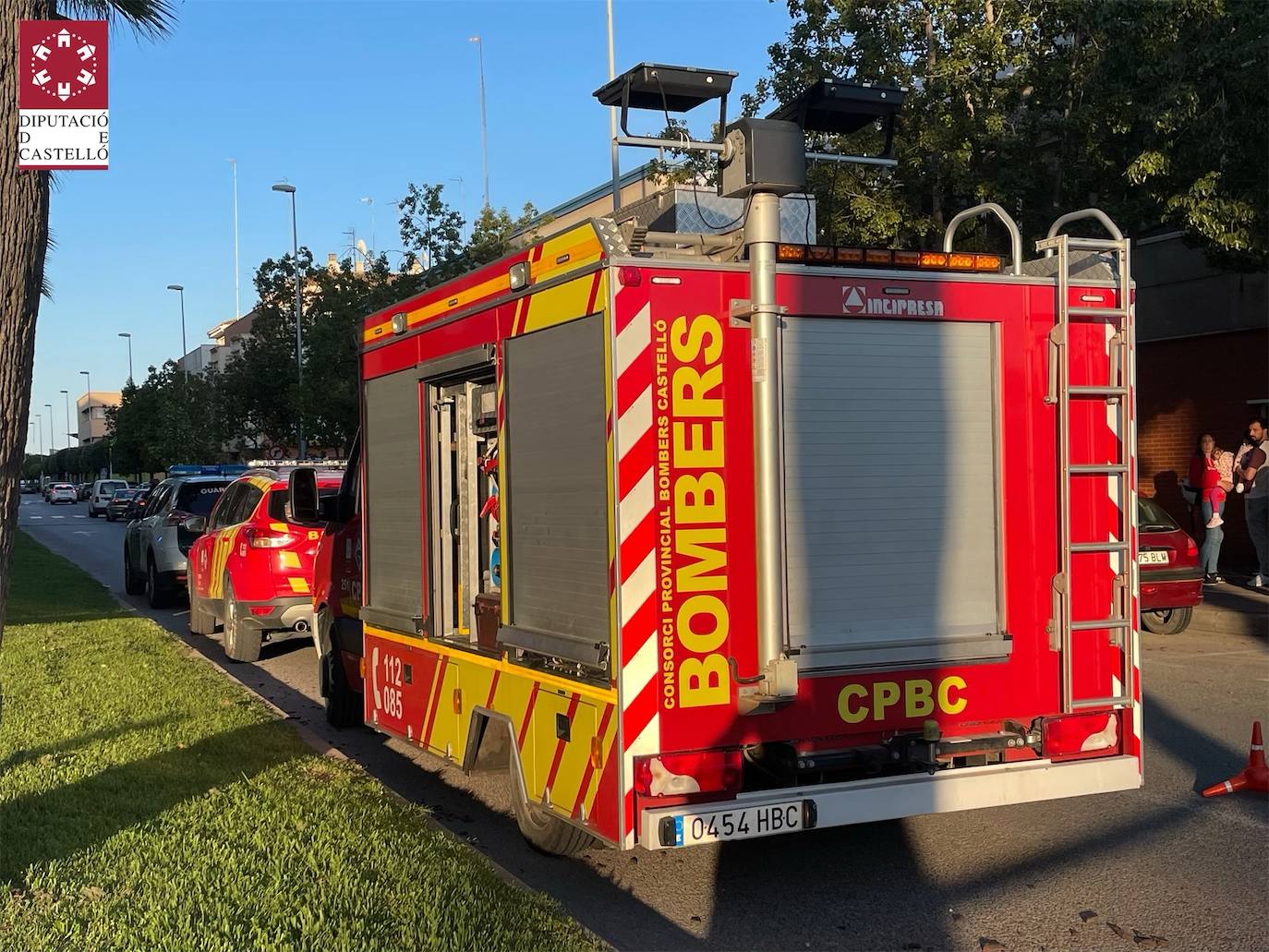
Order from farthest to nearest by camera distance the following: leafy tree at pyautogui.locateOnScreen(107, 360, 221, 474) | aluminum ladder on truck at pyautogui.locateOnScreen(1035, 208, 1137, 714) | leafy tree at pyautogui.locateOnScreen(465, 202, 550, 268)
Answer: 1. leafy tree at pyautogui.locateOnScreen(107, 360, 221, 474)
2. leafy tree at pyautogui.locateOnScreen(465, 202, 550, 268)
3. aluminum ladder on truck at pyautogui.locateOnScreen(1035, 208, 1137, 714)

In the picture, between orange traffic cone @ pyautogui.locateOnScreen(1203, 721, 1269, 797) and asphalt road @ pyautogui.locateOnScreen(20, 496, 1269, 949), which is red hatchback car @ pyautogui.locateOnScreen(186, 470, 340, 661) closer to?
asphalt road @ pyautogui.locateOnScreen(20, 496, 1269, 949)

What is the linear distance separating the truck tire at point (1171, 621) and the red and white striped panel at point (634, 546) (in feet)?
31.3

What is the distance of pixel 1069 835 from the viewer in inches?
243

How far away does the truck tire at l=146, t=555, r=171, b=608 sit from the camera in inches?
683

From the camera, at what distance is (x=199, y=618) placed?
14.5 metres

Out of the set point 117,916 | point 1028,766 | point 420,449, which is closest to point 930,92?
point 420,449

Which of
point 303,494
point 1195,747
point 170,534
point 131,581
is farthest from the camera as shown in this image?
point 131,581

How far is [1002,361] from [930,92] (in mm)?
10660

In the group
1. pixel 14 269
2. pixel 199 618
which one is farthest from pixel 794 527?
pixel 199 618

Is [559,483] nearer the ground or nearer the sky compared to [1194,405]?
nearer the ground

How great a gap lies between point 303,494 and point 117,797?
2.68 metres

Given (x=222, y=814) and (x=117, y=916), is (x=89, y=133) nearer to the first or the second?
(x=117, y=916)

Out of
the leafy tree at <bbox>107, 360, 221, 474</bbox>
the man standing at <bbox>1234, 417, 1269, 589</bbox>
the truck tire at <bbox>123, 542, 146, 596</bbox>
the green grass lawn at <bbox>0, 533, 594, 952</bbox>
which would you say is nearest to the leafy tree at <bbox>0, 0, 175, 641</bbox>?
the green grass lawn at <bbox>0, 533, 594, 952</bbox>

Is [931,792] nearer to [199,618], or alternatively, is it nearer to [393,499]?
[393,499]
